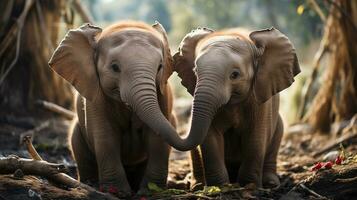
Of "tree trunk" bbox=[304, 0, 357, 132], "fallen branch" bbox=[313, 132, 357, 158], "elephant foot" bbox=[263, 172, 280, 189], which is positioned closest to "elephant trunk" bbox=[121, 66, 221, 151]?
"elephant foot" bbox=[263, 172, 280, 189]

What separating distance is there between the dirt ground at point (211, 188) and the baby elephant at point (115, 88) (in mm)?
677

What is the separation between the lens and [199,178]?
846 centimetres

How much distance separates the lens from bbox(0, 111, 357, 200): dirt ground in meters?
6.14

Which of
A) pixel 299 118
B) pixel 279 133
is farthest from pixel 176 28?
pixel 279 133

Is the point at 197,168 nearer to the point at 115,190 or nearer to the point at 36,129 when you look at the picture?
the point at 115,190

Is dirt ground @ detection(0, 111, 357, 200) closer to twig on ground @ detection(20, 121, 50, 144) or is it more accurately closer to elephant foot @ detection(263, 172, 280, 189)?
twig on ground @ detection(20, 121, 50, 144)

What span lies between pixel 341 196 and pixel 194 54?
2.39m

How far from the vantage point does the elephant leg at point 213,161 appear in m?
7.80

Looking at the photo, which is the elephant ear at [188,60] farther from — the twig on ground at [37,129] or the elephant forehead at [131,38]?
the twig on ground at [37,129]

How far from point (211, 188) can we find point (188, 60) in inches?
63.5

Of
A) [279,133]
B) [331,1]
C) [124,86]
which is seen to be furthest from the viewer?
[331,1]

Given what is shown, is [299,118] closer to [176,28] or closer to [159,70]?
[159,70]

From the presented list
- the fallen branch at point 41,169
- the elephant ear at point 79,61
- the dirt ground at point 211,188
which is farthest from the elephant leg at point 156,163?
the fallen branch at point 41,169

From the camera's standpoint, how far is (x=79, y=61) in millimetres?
7652
